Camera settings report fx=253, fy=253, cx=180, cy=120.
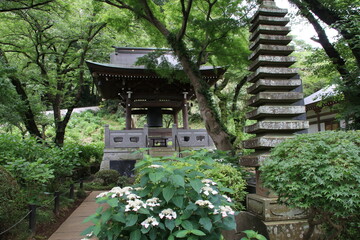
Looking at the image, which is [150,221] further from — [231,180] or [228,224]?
[231,180]

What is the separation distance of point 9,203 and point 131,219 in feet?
8.41

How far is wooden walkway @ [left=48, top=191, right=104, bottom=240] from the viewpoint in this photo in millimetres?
4297

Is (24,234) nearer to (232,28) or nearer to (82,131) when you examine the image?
(232,28)

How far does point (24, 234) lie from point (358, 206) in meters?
4.44

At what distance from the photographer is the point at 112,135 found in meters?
12.1

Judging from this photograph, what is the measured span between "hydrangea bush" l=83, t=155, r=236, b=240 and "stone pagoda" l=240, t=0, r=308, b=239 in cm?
186

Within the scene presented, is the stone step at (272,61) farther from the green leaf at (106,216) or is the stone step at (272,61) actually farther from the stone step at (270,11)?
the green leaf at (106,216)

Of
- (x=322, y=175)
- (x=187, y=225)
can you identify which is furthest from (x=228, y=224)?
(x=322, y=175)

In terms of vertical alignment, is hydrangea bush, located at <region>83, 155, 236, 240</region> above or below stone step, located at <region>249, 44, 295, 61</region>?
below

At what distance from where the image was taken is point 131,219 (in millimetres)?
1989

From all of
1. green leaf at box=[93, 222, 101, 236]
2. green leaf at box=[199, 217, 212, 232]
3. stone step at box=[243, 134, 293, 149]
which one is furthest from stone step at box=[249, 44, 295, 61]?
green leaf at box=[93, 222, 101, 236]

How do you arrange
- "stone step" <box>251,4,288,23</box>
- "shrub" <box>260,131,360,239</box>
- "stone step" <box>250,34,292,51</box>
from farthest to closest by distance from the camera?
"stone step" <box>251,4,288,23</box>, "stone step" <box>250,34,292,51</box>, "shrub" <box>260,131,360,239</box>

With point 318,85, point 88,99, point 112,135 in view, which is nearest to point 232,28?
point 112,135

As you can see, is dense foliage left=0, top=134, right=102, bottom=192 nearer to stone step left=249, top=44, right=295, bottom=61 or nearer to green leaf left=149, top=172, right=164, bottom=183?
green leaf left=149, top=172, right=164, bottom=183
